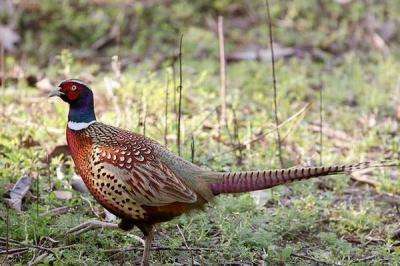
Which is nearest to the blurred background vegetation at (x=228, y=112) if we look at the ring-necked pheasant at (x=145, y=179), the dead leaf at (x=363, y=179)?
the dead leaf at (x=363, y=179)

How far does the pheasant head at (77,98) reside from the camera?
4297mm

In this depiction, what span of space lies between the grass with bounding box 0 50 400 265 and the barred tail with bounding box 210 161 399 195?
49 cm

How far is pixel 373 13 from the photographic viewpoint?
9422 mm

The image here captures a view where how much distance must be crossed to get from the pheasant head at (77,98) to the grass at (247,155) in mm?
568

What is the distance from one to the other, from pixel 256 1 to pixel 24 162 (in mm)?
4968

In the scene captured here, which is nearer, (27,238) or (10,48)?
(27,238)

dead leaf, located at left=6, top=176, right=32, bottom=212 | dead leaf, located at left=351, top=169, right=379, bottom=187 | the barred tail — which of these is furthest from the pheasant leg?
dead leaf, located at left=351, top=169, right=379, bottom=187

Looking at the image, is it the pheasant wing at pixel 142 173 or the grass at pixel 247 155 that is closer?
the pheasant wing at pixel 142 173

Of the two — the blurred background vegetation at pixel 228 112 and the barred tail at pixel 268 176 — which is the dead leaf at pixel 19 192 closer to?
the blurred background vegetation at pixel 228 112

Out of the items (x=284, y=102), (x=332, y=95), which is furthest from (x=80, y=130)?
(x=332, y=95)

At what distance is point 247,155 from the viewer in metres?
5.81

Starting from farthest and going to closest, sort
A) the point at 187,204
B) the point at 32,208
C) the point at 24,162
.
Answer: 1. the point at 24,162
2. the point at 32,208
3. the point at 187,204

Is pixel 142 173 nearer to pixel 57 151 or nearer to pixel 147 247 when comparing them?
pixel 147 247

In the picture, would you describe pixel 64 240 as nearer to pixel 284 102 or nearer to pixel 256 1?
pixel 284 102
